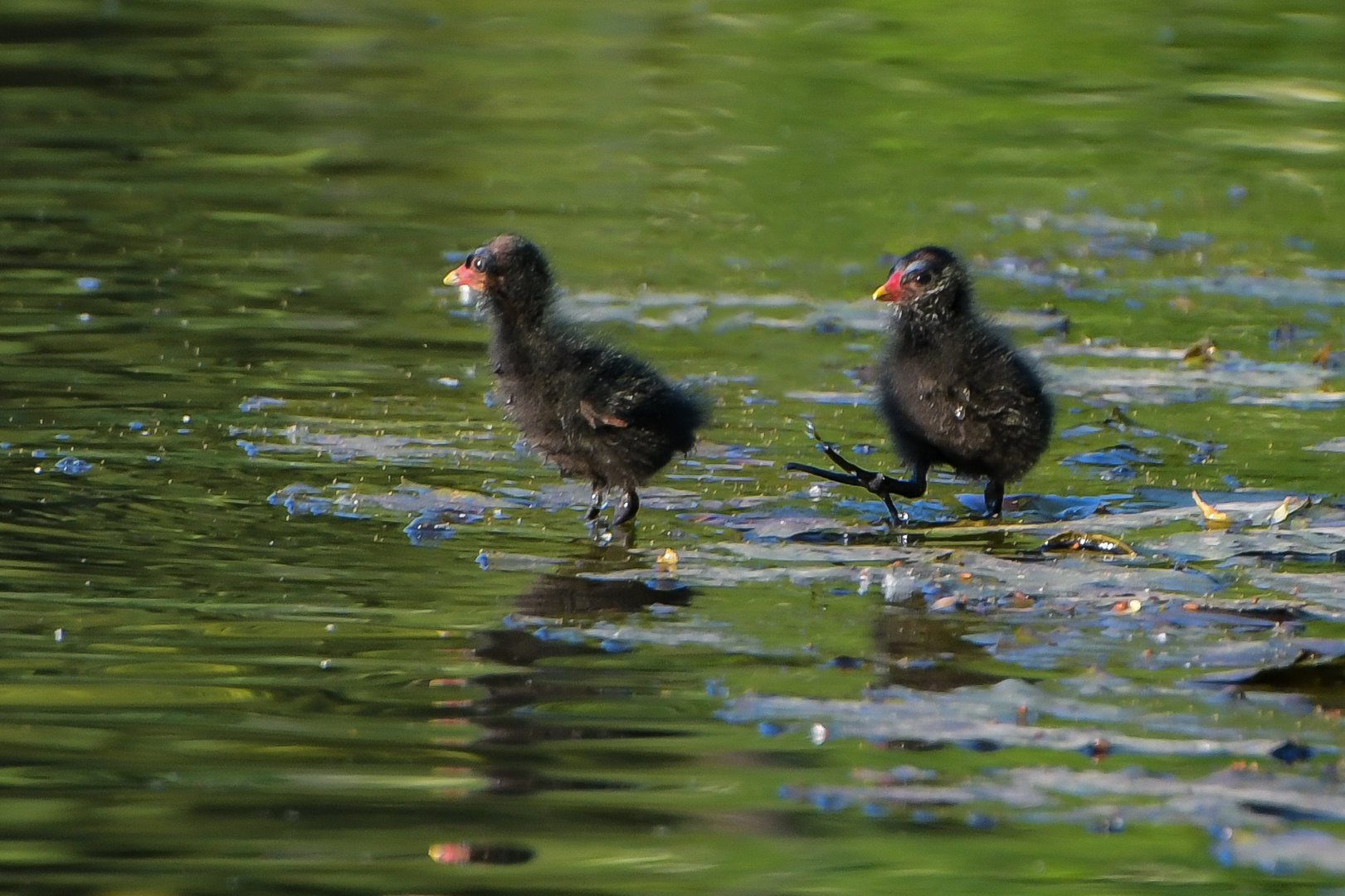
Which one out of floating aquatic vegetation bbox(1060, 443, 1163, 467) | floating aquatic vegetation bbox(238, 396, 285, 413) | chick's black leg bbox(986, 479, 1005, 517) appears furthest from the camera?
floating aquatic vegetation bbox(238, 396, 285, 413)

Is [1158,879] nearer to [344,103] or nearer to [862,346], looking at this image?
[862,346]

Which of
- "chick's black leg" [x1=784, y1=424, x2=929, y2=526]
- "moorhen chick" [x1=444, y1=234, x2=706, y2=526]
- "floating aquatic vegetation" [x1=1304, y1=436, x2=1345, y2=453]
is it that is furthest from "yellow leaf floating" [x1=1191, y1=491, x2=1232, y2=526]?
"moorhen chick" [x1=444, y1=234, x2=706, y2=526]

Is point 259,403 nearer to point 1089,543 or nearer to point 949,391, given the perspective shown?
point 949,391

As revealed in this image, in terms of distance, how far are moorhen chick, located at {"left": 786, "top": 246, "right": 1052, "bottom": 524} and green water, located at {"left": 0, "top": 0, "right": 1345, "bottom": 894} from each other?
1.02ft

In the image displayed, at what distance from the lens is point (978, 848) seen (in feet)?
14.1

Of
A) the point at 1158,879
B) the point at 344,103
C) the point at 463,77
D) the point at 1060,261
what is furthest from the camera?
the point at 463,77

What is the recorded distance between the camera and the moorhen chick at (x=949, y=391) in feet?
25.1

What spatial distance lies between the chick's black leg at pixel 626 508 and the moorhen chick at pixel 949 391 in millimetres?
598

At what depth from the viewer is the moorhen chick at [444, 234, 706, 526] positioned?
7.49m

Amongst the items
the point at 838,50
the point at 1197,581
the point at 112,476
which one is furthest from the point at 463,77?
the point at 1197,581

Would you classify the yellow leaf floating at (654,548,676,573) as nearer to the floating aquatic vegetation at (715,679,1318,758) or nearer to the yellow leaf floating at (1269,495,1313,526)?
the floating aquatic vegetation at (715,679,1318,758)

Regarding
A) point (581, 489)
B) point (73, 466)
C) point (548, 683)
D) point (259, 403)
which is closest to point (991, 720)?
point (548, 683)

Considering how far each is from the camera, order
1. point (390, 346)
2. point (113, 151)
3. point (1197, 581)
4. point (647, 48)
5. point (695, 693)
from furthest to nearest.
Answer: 1. point (647, 48)
2. point (113, 151)
3. point (390, 346)
4. point (1197, 581)
5. point (695, 693)

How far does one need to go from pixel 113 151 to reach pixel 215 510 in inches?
332
